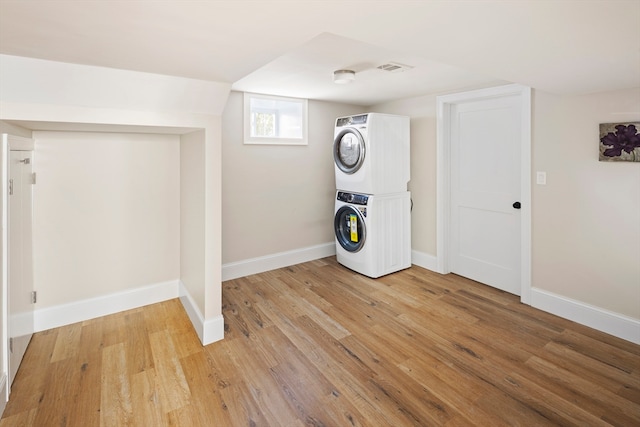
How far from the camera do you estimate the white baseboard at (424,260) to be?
401 centimetres

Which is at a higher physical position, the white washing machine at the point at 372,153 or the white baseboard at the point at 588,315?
the white washing machine at the point at 372,153

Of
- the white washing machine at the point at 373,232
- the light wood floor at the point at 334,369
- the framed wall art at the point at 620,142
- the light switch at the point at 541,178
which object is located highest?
the framed wall art at the point at 620,142

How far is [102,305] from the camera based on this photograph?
289cm

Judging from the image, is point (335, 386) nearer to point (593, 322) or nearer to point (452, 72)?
point (593, 322)

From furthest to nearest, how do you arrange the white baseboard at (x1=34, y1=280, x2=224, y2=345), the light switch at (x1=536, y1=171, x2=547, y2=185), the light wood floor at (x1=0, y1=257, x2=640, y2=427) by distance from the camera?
the light switch at (x1=536, y1=171, x2=547, y2=185) → the white baseboard at (x1=34, y1=280, x2=224, y2=345) → the light wood floor at (x1=0, y1=257, x2=640, y2=427)

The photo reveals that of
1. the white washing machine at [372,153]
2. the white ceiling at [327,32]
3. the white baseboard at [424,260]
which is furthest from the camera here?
the white baseboard at [424,260]

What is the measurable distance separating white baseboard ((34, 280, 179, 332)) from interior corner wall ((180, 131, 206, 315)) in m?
0.23

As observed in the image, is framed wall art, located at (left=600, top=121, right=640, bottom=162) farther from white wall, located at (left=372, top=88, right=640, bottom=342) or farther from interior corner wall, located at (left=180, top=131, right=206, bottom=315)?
interior corner wall, located at (left=180, top=131, right=206, bottom=315)

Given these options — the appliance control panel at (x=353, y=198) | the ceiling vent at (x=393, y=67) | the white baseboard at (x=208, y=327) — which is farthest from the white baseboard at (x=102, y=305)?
the ceiling vent at (x=393, y=67)

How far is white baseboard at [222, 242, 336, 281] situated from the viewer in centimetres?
380

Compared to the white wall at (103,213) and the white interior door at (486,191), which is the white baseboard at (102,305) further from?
the white interior door at (486,191)

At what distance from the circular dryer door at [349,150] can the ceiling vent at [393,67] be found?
0.96m

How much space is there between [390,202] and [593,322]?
211 centimetres

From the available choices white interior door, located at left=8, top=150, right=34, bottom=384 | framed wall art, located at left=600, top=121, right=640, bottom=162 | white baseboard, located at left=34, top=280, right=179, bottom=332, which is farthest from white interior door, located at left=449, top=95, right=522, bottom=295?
white interior door, located at left=8, top=150, right=34, bottom=384
